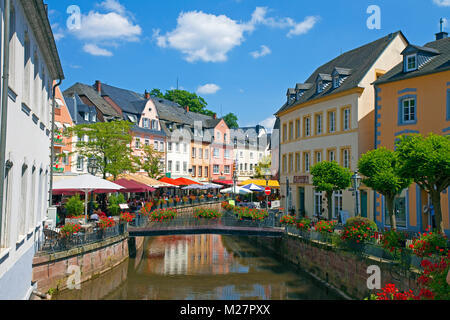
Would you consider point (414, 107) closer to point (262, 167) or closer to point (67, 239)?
point (67, 239)

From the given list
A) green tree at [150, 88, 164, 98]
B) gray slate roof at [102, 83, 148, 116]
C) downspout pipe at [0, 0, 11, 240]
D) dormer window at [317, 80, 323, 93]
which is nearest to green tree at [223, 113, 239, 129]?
green tree at [150, 88, 164, 98]

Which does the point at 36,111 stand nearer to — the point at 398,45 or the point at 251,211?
the point at 251,211

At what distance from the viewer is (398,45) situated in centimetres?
2909

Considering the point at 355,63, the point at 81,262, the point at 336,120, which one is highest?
the point at 355,63

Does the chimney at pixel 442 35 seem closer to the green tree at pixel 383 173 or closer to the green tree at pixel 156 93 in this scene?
the green tree at pixel 383 173

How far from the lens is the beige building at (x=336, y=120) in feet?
89.2

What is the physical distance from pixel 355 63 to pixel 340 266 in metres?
18.4

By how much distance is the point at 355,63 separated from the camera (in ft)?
103

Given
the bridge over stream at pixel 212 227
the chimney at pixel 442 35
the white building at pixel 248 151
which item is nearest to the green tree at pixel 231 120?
the white building at pixel 248 151

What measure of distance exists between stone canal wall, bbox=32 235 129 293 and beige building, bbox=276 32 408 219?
14971mm

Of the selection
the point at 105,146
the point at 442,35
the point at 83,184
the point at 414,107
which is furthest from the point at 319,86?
the point at 83,184

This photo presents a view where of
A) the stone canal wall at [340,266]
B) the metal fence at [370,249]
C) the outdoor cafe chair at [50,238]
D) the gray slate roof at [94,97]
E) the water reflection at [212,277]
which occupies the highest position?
the gray slate roof at [94,97]

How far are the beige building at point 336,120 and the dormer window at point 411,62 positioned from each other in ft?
10.6

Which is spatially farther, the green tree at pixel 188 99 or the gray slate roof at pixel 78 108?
the green tree at pixel 188 99
